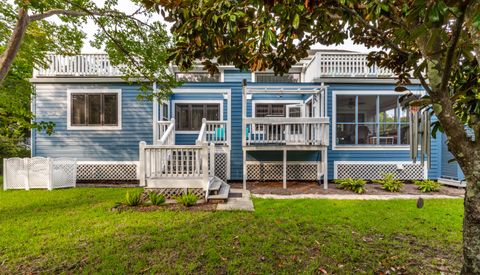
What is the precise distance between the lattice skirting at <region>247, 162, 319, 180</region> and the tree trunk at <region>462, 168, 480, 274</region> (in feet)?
22.4

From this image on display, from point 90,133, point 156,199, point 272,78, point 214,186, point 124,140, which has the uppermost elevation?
point 272,78

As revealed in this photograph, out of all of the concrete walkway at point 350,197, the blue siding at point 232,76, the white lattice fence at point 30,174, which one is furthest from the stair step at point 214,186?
the blue siding at point 232,76

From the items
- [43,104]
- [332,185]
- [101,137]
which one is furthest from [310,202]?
[43,104]

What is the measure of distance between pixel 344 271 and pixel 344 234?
3.73 feet

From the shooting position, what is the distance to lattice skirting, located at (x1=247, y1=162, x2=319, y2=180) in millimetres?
8789

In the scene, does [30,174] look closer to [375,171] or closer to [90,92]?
[90,92]

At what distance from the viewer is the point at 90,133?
28.3ft

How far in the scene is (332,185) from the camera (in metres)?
8.23

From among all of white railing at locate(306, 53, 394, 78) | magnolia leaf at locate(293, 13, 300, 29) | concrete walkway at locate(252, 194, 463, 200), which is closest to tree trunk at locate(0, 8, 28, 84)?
magnolia leaf at locate(293, 13, 300, 29)

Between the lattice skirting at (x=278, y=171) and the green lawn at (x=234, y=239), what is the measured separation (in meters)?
3.28

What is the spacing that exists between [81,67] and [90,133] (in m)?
2.47

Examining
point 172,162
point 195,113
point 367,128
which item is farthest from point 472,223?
point 367,128

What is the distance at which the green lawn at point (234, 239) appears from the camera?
2832mm

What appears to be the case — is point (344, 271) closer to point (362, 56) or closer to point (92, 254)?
point (92, 254)
